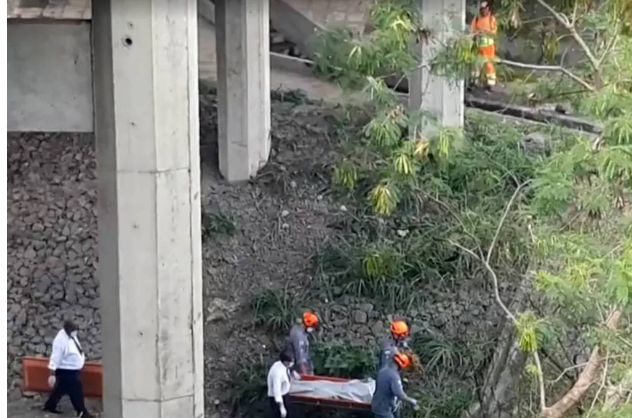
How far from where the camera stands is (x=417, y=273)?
1284cm

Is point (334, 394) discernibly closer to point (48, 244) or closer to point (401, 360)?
point (401, 360)

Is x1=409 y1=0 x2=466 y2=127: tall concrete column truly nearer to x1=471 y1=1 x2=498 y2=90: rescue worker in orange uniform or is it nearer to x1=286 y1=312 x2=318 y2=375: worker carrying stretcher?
x1=471 y1=1 x2=498 y2=90: rescue worker in orange uniform

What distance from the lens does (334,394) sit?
34.5 ft

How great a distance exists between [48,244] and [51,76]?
17.0ft

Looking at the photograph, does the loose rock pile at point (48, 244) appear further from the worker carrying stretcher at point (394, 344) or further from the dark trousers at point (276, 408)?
the worker carrying stretcher at point (394, 344)

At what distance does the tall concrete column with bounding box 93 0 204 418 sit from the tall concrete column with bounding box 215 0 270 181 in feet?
20.7

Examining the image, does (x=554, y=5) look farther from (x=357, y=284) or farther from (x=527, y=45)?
(x=357, y=284)

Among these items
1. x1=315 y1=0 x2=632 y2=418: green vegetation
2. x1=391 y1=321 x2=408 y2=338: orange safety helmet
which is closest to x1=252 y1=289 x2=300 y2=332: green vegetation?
x1=315 y1=0 x2=632 y2=418: green vegetation

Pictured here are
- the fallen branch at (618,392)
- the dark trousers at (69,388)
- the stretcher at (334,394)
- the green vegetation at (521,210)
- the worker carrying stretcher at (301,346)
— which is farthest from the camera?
the worker carrying stretcher at (301,346)

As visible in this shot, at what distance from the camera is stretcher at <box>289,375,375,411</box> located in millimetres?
10477

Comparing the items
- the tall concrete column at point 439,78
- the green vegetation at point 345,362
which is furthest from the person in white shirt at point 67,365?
the tall concrete column at point 439,78

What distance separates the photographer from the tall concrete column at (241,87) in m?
15.3

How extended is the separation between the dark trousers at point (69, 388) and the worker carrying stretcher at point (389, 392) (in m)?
2.51

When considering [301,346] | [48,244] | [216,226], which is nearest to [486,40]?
[301,346]
